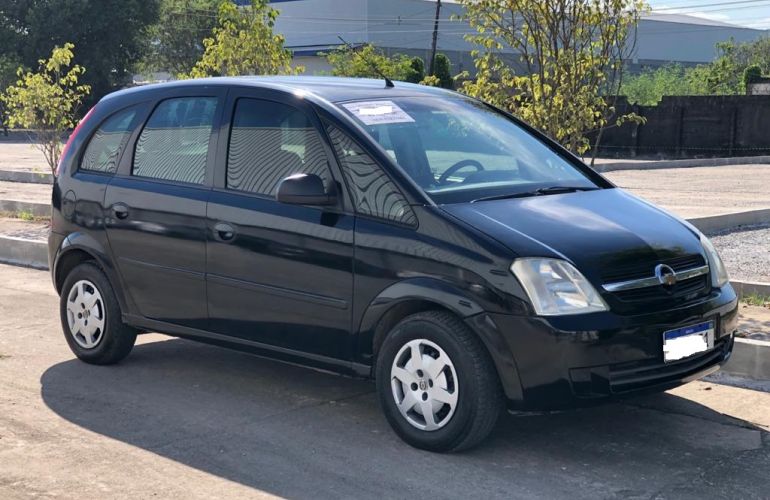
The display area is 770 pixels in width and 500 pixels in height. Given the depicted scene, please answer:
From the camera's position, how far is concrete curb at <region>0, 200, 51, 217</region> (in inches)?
586

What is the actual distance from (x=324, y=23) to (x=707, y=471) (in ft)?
244

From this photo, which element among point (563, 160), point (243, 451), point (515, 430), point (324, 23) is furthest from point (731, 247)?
point (324, 23)

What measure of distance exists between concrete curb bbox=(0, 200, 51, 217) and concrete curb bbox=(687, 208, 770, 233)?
8961 millimetres

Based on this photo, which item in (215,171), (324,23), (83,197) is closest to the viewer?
(215,171)

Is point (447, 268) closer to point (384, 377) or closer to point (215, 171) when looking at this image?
point (384, 377)

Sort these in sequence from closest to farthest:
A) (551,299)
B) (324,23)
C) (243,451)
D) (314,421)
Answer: (551,299), (243,451), (314,421), (324,23)

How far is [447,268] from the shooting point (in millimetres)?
4762

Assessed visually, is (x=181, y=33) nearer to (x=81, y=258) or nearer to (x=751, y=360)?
(x=81, y=258)

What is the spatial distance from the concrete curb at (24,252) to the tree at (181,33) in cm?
6081

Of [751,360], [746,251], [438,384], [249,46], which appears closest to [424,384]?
[438,384]

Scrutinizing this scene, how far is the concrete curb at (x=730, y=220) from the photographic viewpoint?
1238cm

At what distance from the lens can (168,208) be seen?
5.97 metres

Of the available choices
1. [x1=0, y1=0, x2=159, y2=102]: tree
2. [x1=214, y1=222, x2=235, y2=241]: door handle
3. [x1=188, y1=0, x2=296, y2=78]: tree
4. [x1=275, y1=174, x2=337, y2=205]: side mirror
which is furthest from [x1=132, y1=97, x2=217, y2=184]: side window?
[x1=0, y1=0, x2=159, y2=102]: tree

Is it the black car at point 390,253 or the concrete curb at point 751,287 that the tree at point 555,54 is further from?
the black car at point 390,253
